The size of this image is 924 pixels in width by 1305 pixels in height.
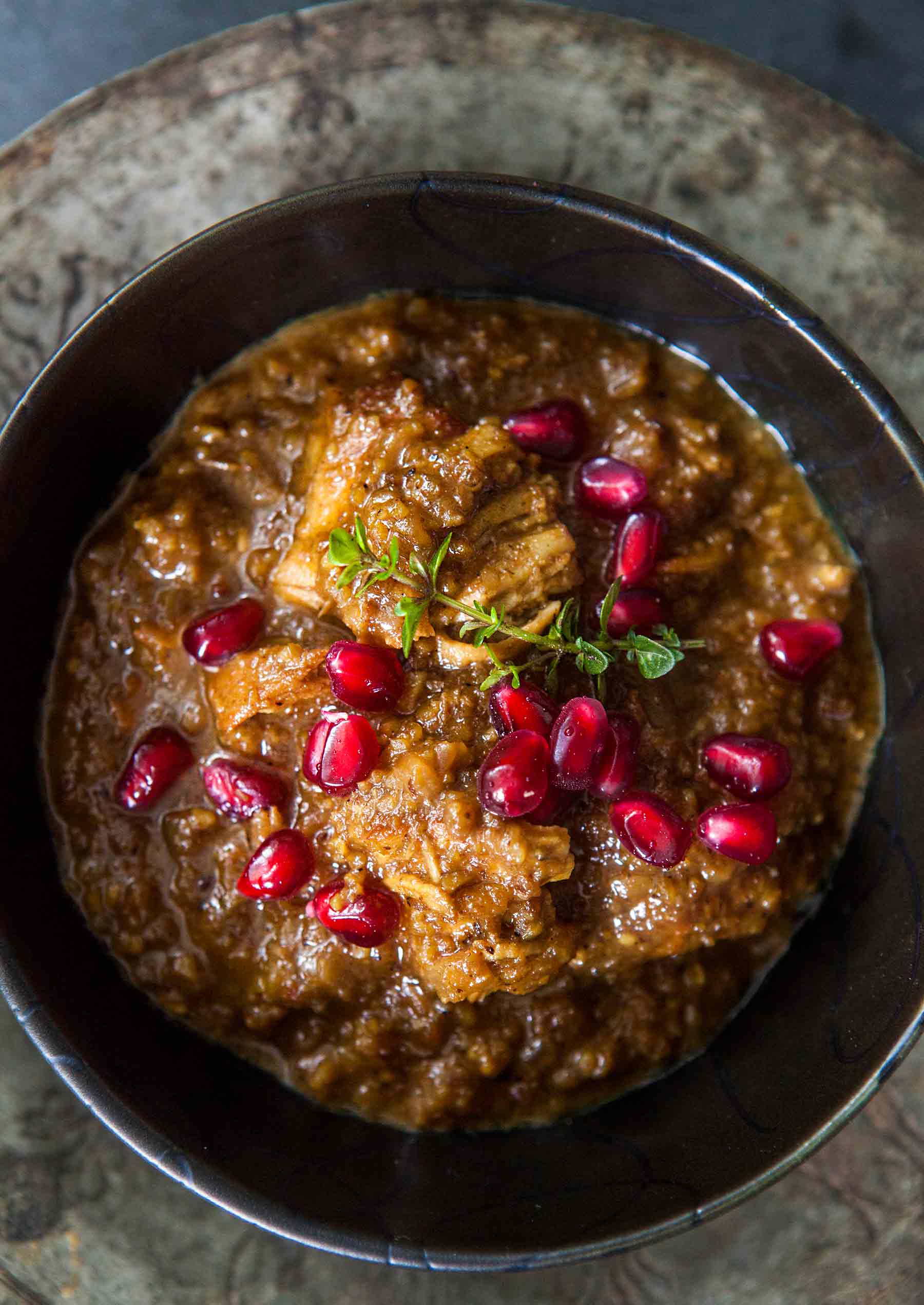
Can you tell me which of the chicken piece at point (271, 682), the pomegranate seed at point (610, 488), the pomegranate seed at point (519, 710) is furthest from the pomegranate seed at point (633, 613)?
the chicken piece at point (271, 682)

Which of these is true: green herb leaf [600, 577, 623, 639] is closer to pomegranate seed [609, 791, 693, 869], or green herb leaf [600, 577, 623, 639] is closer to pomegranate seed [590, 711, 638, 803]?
pomegranate seed [590, 711, 638, 803]

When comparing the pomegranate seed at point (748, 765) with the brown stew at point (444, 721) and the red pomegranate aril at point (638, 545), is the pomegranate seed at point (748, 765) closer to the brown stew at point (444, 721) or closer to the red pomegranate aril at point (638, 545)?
the brown stew at point (444, 721)

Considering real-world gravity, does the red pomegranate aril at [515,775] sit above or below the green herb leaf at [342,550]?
below

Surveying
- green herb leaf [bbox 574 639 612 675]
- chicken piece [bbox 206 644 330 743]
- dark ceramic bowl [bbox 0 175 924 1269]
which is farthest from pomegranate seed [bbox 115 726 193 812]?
green herb leaf [bbox 574 639 612 675]

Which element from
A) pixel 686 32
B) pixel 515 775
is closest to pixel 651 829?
pixel 515 775

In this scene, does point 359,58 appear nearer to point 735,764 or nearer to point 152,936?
point 735,764

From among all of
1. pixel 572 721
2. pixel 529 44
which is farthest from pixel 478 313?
pixel 572 721
